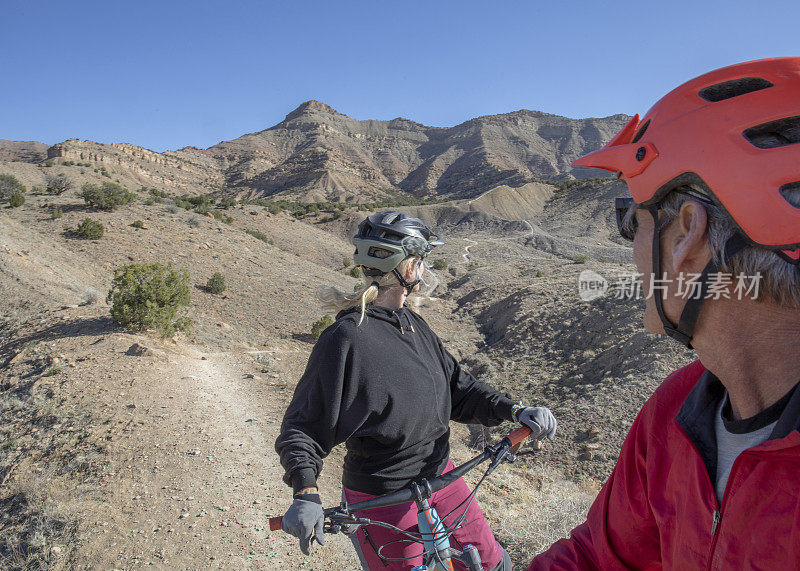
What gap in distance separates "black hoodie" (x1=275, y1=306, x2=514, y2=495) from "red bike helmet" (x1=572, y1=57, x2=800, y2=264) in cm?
145

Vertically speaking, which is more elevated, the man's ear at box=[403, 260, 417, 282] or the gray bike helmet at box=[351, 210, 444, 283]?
the gray bike helmet at box=[351, 210, 444, 283]

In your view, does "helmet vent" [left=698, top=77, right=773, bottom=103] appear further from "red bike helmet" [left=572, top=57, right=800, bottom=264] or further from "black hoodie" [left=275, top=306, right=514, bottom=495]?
"black hoodie" [left=275, top=306, right=514, bottom=495]

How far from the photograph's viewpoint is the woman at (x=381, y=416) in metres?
2.20

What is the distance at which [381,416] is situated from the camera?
231 centimetres

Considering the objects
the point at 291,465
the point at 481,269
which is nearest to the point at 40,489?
the point at 291,465

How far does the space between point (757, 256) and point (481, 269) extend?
25.0m

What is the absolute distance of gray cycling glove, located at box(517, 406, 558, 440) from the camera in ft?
7.82

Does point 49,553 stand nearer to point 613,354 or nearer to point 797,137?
point 797,137

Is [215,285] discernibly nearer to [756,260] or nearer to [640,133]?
[640,133]

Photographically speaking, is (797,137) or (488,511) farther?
(488,511)

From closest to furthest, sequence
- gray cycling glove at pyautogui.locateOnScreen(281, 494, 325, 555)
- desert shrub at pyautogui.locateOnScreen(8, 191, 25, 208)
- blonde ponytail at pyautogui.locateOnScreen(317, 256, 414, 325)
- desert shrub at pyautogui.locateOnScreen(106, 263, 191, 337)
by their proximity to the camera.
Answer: gray cycling glove at pyautogui.locateOnScreen(281, 494, 325, 555) → blonde ponytail at pyautogui.locateOnScreen(317, 256, 414, 325) → desert shrub at pyautogui.locateOnScreen(106, 263, 191, 337) → desert shrub at pyautogui.locateOnScreen(8, 191, 25, 208)

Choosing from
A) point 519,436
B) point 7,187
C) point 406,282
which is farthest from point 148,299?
point 7,187

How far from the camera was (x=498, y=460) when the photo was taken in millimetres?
2305

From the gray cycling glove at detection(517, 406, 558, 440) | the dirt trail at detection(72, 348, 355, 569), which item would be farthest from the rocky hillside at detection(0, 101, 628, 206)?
the gray cycling glove at detection(517, 406, 558, 440)
